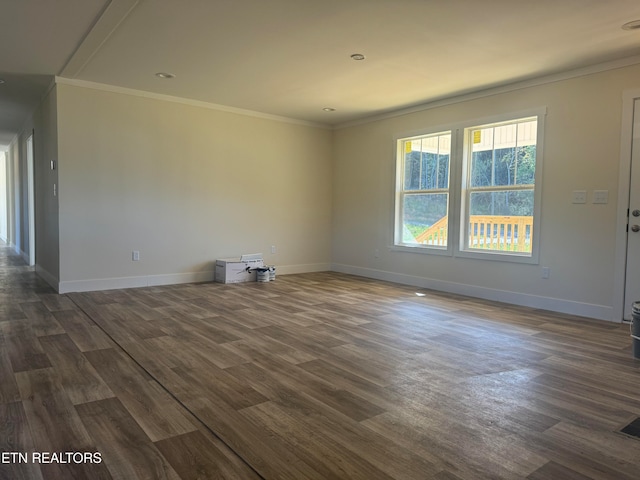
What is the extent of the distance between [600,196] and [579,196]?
0.65 ft

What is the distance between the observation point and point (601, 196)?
4.34m

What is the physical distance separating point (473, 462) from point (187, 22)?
11.8 ft

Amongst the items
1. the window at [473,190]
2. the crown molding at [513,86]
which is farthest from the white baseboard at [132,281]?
the crown molding at [513,86]

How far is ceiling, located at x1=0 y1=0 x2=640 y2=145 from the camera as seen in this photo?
3.18 m

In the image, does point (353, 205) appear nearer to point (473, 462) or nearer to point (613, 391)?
point (613, 391)

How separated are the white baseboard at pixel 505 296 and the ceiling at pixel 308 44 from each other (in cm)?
250

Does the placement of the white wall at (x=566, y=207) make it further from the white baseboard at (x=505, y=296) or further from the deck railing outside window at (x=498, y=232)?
the deck railing outside window at (x=498, y=232)

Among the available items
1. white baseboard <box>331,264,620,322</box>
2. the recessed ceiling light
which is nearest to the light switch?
white baseboard <box>331,264,620,322</box>

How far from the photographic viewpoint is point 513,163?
511 cm

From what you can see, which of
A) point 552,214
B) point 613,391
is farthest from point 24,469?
point 552,214

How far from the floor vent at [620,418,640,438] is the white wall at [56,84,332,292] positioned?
535 centimetres

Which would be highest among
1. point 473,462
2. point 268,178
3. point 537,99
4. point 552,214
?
point 537,99

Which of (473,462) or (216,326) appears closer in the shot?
(473,462)

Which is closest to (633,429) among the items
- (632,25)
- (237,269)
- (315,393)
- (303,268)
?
(315,393)
